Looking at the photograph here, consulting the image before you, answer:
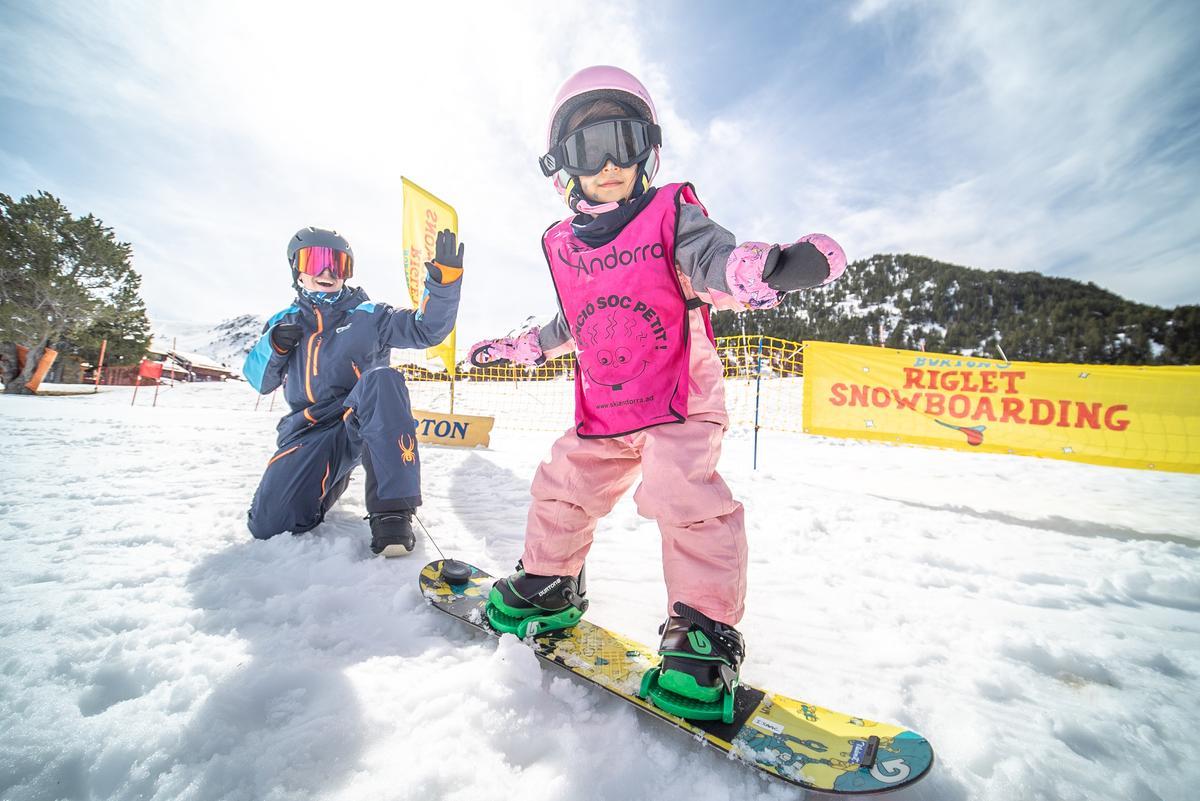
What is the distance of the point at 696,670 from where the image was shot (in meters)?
1.28

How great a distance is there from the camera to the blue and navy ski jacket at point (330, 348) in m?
2.88

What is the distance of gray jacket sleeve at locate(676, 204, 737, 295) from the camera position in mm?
1410

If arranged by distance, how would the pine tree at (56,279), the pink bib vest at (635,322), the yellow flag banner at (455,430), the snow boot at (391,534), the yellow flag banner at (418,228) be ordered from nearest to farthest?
the pink bib vest at (635,322), the snow boot at (391,534), the yellow flag banner at (455,430), the yellow flag banner at (418,228), the pine tree at (56,279)

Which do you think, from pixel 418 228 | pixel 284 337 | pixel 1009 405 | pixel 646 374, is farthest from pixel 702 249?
pixel 418 228

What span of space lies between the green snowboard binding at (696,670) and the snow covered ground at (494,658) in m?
0.09

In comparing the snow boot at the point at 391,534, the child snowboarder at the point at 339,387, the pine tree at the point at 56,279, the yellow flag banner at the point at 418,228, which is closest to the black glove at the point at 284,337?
the child snowboarder at the point at 339,387

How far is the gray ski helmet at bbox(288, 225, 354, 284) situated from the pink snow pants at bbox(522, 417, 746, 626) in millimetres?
2406

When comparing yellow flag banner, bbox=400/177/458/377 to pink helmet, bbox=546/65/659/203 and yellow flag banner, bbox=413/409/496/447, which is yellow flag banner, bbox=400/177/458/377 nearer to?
yellow flag banner, bbox=413/409/496/447

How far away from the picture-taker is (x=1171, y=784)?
44.1 inches

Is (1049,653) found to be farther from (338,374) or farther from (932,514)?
(338,374)

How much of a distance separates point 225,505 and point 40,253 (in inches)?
1338

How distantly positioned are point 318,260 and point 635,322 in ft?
8.29

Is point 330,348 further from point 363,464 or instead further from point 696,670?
point 696,670

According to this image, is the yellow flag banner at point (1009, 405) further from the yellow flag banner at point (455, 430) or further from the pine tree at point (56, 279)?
the pine tree at point (56, 279)
